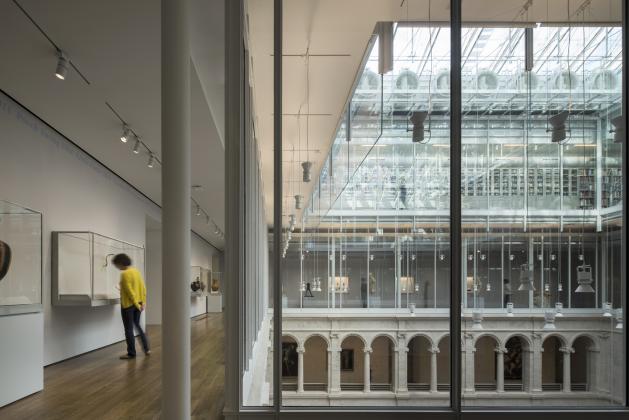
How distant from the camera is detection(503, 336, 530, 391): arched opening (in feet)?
19.9

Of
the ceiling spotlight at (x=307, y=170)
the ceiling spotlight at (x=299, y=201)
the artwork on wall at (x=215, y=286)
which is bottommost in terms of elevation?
the artwork on wall at (x=215, y=286)

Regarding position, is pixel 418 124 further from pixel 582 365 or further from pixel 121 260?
pixel 121 260

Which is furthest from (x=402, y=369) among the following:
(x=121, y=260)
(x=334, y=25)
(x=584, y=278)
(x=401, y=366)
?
(x=121, y=260)

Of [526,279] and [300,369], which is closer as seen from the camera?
[300,369]

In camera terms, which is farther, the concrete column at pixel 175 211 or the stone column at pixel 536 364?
the stone column at pixel 536 364

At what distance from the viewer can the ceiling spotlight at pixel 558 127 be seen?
6.24 metres

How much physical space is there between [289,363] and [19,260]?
3694 millimetres

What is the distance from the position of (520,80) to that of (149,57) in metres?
3.68

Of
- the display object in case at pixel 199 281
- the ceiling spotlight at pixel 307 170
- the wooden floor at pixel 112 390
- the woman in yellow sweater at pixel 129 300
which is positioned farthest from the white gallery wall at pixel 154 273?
the ceiling spotlight at pixel 307 170

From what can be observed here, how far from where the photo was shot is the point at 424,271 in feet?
19.9

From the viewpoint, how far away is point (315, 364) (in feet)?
19.8

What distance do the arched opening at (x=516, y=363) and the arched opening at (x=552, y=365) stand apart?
17 centimetres

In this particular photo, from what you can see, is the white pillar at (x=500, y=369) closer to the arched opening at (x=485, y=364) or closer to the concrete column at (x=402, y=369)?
the arched opening at (x=485, y=364)

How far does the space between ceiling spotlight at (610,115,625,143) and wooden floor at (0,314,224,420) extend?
446 centimetres
